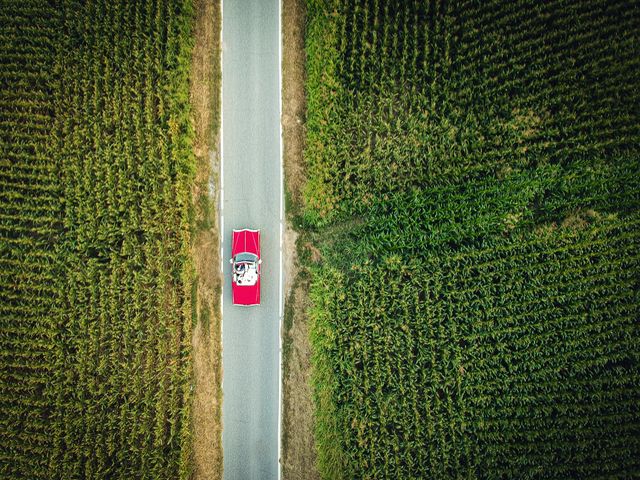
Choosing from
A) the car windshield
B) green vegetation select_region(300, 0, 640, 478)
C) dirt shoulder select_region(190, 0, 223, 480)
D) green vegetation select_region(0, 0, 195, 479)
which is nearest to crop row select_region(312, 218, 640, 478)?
green vegetation select_region(300, 0, 640, 478)

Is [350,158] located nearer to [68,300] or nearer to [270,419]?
[270,419]

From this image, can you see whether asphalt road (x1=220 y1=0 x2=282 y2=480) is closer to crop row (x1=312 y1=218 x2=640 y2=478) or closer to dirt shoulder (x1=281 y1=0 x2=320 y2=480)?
dirt shoulder (x1=281 y1=0 x2=320 y2=480)

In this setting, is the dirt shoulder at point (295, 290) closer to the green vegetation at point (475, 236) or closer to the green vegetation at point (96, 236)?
the green vegetation at point (475, 236)

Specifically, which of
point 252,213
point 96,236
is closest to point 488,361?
point 252,213

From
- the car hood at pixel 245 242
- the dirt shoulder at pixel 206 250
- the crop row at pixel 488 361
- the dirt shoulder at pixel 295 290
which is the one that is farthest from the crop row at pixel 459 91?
the dirt shoulder at pixel 206 250

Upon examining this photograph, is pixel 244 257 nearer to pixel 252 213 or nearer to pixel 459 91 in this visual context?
pixel 252 213
